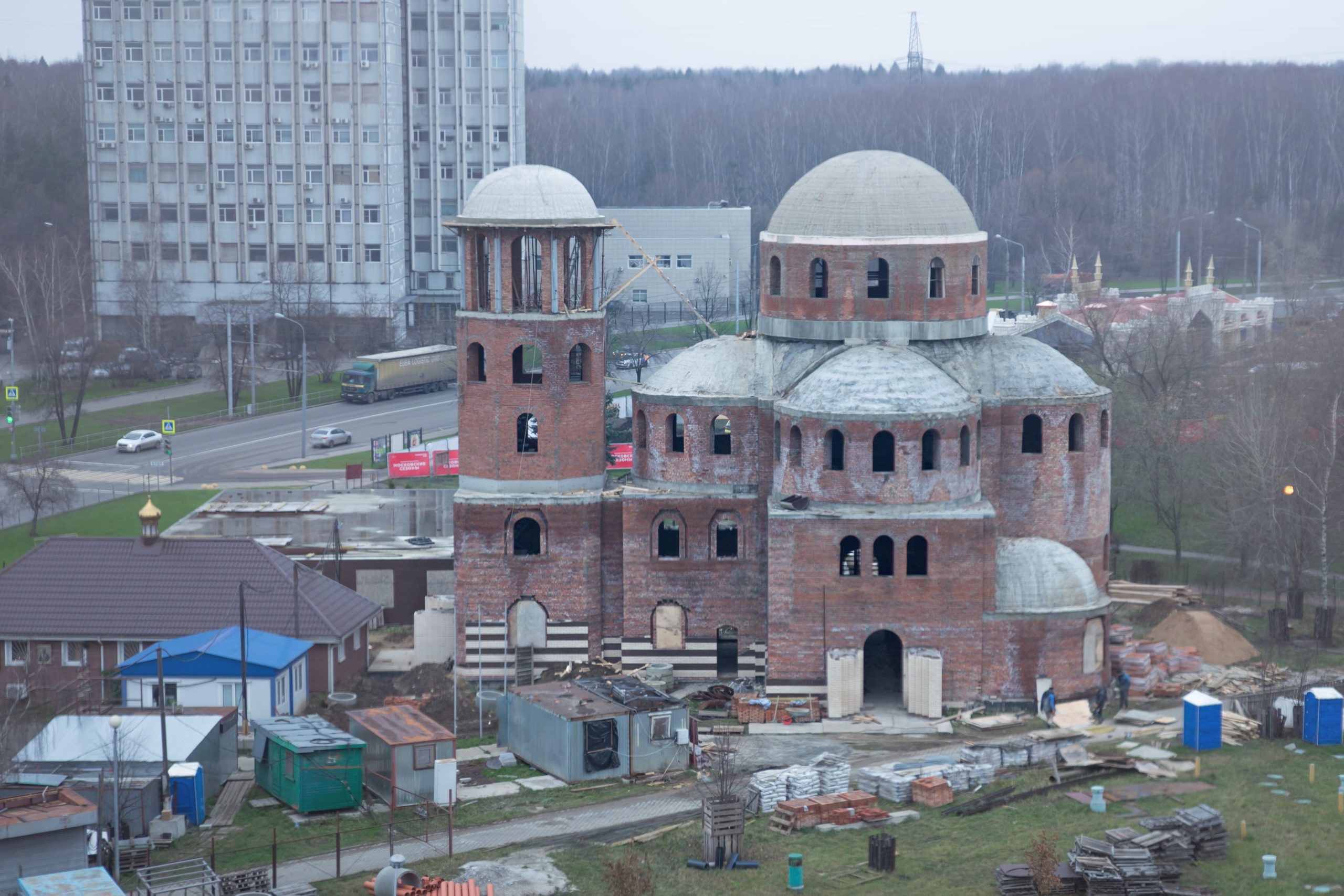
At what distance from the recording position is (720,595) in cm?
5728

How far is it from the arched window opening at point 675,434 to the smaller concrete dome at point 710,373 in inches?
26.6

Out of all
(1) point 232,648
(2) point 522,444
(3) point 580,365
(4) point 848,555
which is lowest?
(1) point 232,648

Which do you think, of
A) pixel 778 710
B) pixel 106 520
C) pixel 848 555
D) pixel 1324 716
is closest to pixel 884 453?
pixel 848 555

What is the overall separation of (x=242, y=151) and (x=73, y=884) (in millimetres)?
91051

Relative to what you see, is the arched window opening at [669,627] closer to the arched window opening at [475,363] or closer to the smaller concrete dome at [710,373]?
the smaller concrete dome at [710,373]

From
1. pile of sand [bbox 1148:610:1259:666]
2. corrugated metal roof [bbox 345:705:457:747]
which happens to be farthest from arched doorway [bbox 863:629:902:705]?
corrugated metal roof [bbox 345:705:457:747]

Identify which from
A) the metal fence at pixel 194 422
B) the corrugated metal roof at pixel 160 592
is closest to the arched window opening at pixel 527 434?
the corrugated metal roof at pixel 160 592

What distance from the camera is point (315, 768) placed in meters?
46.0

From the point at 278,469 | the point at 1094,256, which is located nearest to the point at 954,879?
the point at 278,469

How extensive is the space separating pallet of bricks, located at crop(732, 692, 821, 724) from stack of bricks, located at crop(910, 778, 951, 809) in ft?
22.1

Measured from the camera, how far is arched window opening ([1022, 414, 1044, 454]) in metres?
57.3

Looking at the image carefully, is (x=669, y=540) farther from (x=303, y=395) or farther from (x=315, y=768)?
(x=303, y=395)

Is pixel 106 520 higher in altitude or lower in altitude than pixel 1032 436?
lower

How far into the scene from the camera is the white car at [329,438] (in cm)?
9731
